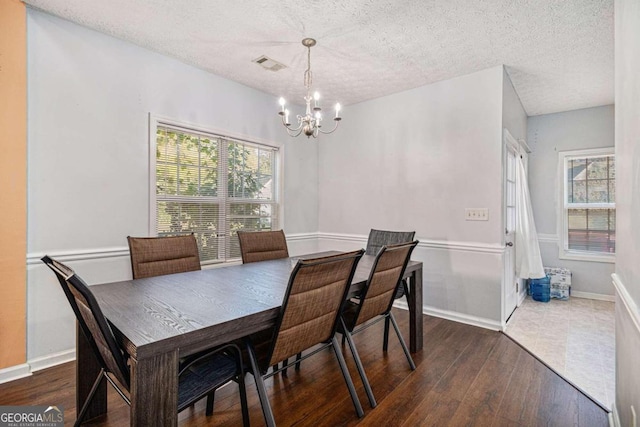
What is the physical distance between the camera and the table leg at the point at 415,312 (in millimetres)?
2621

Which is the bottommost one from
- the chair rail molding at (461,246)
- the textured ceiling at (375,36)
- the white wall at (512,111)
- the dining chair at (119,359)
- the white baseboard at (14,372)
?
the white baseboard at (14,372)

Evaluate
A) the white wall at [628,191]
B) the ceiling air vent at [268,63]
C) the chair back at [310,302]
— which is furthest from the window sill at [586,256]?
the ceiling air vent at [268,63]

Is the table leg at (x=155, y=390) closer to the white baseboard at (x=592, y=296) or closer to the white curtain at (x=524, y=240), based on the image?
the white curtain at (x=524, y=240)

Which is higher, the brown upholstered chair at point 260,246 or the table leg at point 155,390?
the brown upholstered chair at point 260,246

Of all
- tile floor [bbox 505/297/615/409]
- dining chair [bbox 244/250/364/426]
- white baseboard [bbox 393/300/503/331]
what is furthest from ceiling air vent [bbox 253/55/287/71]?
tile floor [bbox 505/297/615/409]

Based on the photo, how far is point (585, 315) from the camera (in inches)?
142

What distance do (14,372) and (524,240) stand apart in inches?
188

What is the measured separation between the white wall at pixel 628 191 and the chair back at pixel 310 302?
3.46 feet

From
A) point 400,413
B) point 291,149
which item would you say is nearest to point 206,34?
point 291,149

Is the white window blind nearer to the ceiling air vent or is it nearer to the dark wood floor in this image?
the dark wood floor

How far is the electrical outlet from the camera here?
321cm

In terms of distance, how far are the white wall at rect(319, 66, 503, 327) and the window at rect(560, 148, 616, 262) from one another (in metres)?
2.18

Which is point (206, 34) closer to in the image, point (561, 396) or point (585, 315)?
point (561, 396)

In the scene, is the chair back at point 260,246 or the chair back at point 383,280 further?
the chair back at point 260,246
